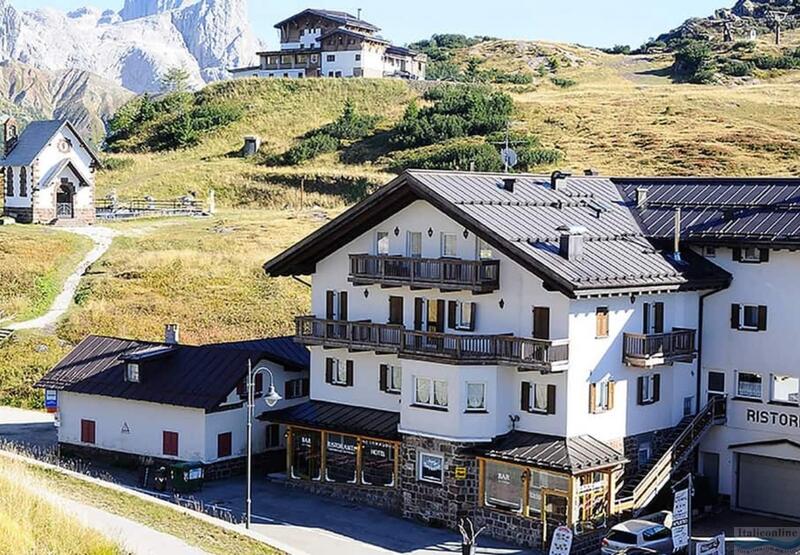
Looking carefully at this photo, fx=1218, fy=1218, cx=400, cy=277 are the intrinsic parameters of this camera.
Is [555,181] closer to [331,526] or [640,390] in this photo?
[640,390]

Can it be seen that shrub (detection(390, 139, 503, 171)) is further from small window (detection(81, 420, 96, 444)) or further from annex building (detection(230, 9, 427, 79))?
small window (detection(81, 420, 96, 444))

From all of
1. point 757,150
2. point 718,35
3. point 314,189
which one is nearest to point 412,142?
point 314,189

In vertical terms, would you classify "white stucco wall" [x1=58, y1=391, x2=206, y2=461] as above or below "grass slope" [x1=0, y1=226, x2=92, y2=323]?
below

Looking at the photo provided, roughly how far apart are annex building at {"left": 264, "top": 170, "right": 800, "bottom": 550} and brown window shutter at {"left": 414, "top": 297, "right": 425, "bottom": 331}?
64mm

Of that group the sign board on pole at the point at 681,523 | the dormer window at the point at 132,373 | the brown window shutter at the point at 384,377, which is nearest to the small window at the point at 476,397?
the brown window shutter at the point at 384,377

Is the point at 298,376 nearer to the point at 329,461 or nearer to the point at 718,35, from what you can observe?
the point at 329,461

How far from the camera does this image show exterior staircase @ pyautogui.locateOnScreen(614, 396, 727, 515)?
38156 mm

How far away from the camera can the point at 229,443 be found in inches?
1767

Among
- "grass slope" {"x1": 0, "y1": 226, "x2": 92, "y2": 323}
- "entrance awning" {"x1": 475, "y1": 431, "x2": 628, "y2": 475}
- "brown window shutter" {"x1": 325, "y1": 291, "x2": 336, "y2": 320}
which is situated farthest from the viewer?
"grass slope" {"x1": 0, "y1": 226, "x2": 92, "y2": 323}

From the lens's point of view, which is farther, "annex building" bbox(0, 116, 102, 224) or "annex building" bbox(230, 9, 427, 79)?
"annex building" bbox(230, 9, 427, 79)

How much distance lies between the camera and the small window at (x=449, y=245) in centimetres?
4003

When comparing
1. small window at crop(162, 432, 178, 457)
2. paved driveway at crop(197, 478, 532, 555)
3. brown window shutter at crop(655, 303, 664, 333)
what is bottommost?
paved driveway at crop(197, 478, 532, 555)

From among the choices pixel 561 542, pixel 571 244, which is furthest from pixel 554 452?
pixel 571 244

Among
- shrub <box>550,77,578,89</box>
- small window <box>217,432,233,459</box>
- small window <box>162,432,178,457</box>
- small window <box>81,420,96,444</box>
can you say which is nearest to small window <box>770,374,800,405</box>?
small window <box>217,432,233,459</box>
